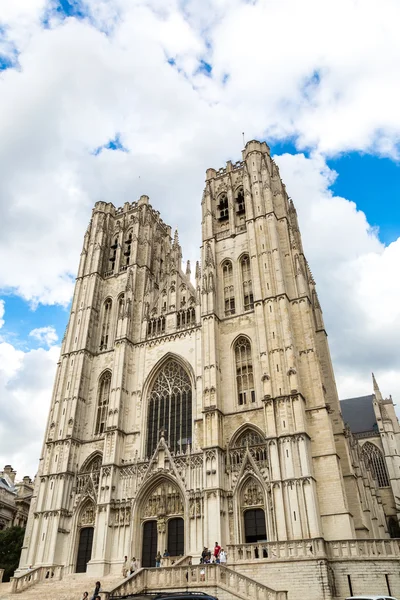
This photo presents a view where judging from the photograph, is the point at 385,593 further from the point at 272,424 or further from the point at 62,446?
the point at 62,446

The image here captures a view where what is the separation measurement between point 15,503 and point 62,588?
26129mm

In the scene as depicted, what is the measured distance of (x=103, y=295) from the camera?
3741 cm

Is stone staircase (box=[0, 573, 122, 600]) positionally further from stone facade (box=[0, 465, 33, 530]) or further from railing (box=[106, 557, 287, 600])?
stone facade (box=[0, 465, 33, 530])

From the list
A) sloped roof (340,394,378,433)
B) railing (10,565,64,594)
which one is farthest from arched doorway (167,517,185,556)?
sloped roof (340,394,378,433)

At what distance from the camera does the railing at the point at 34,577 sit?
2256cm

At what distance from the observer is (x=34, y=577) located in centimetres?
2383

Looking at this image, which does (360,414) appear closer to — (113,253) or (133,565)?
(113,253)

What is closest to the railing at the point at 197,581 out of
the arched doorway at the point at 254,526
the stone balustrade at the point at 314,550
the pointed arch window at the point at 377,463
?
the stone balustrade at the point at 314,550

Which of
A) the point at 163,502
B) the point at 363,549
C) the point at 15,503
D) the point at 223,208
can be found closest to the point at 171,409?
the point at 163,502

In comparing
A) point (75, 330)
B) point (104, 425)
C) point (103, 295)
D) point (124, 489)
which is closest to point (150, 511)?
point (124, 489)

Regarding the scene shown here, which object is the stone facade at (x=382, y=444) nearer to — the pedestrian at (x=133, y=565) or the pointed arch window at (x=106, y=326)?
the pointed arch window at (x=106, y=326)

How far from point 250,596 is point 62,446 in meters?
17.1

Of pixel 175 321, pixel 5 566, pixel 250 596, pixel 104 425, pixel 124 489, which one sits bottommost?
pixel 250 596

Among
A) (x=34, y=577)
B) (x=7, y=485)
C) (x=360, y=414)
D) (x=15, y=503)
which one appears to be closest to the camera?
(x=34, y=577)
